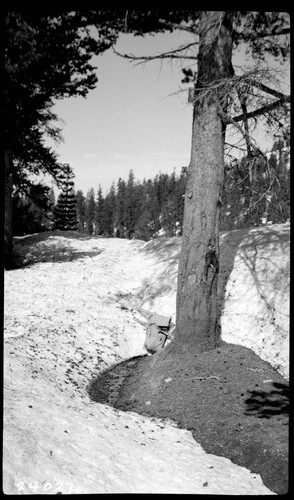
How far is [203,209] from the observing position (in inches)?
268

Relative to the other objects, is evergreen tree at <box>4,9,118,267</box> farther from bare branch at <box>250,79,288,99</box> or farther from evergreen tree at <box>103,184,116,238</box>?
evergreen tree at <box>103,184,116,238</box>

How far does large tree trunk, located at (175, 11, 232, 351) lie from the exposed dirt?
55 cm

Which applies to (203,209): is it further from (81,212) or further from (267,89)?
(81,212)

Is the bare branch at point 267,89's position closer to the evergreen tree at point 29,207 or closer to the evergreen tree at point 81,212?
the evergreen tree at point 29,207

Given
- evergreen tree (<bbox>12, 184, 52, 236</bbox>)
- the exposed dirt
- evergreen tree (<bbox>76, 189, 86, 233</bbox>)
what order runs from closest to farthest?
the exposed dirt < evergreen tree (<bbox>12, 184, 52, 236</bbox>) < evergreen tree (<bbox>76, 189, 86, 233</bbox>)

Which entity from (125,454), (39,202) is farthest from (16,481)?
(39,202)

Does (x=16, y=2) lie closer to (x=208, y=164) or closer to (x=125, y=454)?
(x=208, y=164)

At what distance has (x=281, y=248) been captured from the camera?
10.5 m

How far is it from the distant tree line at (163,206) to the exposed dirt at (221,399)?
2.98 metres

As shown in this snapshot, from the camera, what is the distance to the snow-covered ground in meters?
3.64

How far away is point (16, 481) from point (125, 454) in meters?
1.42

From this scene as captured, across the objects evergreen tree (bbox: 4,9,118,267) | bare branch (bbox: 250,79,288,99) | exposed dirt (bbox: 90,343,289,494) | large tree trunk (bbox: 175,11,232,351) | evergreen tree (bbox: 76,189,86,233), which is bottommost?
exposed dirt (bbox: 90,343,289,494)

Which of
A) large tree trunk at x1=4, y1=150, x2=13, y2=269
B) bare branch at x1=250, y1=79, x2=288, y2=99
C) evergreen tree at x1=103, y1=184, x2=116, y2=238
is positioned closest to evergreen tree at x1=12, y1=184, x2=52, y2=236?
large tree trunk at x1=4, y1=150, x2=13, y2=269

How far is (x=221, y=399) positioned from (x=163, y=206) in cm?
8544
